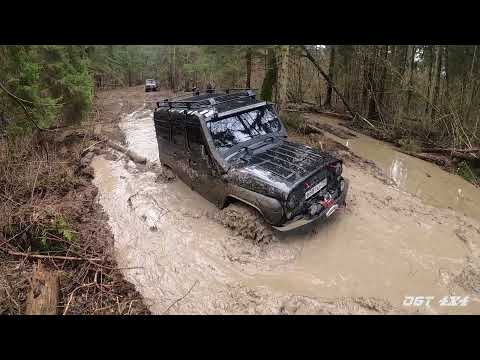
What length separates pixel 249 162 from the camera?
17.2ft

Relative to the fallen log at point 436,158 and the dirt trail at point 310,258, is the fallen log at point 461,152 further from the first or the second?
the dirt trail at point 310,258

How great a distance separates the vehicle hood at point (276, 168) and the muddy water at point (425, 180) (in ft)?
9.81

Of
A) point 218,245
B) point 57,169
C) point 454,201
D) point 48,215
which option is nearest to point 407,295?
point 218,245

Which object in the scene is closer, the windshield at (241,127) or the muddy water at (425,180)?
the windshield at (241,127)

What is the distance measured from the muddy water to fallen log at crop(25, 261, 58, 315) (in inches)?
263

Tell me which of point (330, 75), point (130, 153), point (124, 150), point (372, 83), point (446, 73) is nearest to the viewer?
point (130, 153)

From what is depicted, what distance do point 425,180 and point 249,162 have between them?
16.4 feet

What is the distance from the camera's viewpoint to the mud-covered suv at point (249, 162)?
4648mm

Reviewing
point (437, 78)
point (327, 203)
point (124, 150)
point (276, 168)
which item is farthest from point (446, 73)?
point (124, 150)

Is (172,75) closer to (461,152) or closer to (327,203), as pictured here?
(461,152)

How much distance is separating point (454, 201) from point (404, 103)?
6.25 metres

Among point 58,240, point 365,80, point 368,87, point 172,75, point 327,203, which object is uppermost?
point 172,75

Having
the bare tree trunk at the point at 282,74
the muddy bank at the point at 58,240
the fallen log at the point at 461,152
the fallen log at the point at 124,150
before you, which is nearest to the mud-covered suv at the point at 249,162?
the muddy bank at the point at 58,240

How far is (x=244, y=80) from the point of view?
64.5 feet
